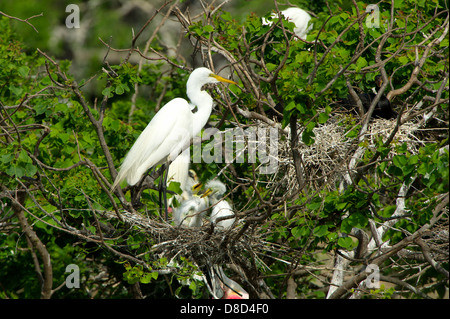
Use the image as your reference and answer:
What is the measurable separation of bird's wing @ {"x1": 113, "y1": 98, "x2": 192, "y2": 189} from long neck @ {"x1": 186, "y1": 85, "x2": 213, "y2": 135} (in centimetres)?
5

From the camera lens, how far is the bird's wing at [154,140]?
3031 mm

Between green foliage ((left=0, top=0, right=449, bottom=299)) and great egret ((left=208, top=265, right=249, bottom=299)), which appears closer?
green foliage ((left=0, top=0, right=449, bottom=299))

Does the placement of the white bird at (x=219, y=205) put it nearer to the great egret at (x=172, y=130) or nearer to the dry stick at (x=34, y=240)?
the great egret at (x=172, y=130)

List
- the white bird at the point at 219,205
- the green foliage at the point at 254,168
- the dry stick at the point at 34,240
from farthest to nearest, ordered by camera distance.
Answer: the white bird at the point at 219,205 < the dry stick at the point at 34,240 < the green foliage at the point at 254,168

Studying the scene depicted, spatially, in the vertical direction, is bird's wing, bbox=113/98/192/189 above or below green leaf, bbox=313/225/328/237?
above

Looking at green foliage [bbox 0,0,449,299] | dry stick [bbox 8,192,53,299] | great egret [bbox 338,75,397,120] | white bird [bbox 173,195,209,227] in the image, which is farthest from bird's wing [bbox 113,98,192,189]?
great egret [bbox 338,75,397,120]

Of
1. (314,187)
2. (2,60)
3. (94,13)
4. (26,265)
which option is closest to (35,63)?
(2,60)

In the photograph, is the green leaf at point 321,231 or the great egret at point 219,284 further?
the great egret at point 219,284

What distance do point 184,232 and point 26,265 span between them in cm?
148

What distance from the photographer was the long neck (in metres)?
3.11

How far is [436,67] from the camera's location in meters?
2.84

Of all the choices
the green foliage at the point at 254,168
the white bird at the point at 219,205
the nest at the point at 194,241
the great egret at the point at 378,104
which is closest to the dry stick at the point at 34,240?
the green foliage at the point at 254,168

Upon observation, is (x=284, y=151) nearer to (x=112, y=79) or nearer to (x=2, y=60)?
(x=112, y=79)

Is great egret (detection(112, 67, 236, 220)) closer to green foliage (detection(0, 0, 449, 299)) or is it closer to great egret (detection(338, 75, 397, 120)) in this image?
green foliage (detection(0, 0, 449, 299))
